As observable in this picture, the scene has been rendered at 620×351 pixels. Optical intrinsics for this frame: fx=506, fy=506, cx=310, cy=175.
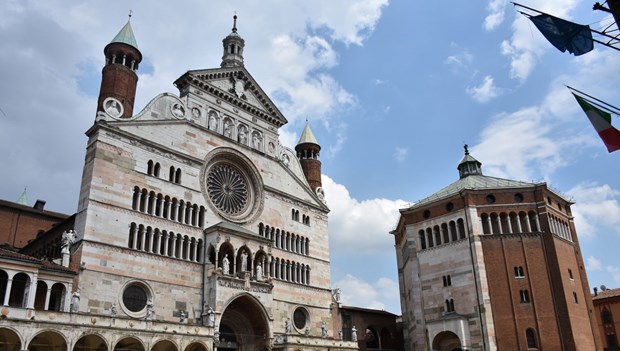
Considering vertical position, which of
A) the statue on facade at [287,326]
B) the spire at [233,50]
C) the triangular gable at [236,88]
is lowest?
the statue on facade at [287,326]

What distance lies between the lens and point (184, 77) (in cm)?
3712

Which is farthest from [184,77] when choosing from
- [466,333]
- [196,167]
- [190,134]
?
[466,333]

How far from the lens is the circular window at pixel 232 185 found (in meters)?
36.3

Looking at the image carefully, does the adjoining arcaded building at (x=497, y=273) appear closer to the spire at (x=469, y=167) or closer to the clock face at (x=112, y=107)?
the spire at (x=469, y=167)

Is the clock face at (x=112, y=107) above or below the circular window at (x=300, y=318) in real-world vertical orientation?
above

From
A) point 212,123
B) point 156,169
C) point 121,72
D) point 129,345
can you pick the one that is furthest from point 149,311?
point 121,72

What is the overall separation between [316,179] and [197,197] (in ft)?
52.4

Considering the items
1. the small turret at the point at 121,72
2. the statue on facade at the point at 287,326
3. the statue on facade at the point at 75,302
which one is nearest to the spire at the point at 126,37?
the small turret at the point at 121,72

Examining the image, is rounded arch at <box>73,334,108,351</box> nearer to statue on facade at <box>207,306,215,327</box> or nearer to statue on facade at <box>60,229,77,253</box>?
statue on facade at <box>60,229,77,253</box>

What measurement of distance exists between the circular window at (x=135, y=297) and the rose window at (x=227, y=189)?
27.8 ft

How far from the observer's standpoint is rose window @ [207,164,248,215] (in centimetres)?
3653

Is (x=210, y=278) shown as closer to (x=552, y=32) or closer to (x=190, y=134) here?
(x=190, y=134)

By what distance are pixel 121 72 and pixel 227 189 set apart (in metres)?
11.0

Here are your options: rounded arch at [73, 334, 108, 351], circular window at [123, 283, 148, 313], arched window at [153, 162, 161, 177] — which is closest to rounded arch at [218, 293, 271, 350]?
circular window at [123, 283, 148, 313]
